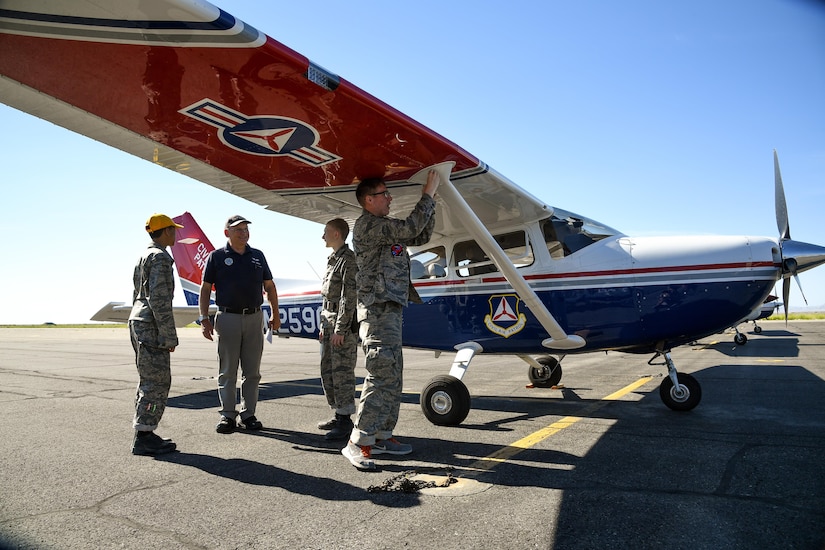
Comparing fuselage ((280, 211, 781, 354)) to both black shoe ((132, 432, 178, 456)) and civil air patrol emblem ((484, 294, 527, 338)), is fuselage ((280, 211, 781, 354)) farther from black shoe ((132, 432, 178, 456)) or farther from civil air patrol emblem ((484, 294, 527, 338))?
black shoe ((132, 432, 178, 456))

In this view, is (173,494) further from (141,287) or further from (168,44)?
(168,44)

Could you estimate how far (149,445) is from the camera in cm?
398

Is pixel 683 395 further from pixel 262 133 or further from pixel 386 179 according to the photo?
pixel 262 133

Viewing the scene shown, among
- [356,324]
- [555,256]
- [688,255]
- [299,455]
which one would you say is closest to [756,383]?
[688,255]

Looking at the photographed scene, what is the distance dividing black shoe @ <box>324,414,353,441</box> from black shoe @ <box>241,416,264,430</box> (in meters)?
0.79

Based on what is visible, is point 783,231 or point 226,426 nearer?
point 226,426

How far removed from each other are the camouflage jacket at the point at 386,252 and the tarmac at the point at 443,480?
49.7 inches

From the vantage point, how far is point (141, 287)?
14.2 feet

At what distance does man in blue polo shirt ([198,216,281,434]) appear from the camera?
483 cm

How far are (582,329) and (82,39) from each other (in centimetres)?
495

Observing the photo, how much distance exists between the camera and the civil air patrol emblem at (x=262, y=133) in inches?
136

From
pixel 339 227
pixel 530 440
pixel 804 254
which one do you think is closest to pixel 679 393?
pixel 804 254

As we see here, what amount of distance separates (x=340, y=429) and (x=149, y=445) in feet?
5.07

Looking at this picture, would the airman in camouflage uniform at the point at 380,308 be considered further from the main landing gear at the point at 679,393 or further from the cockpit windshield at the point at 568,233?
the main landing gear at the point at 679,393
